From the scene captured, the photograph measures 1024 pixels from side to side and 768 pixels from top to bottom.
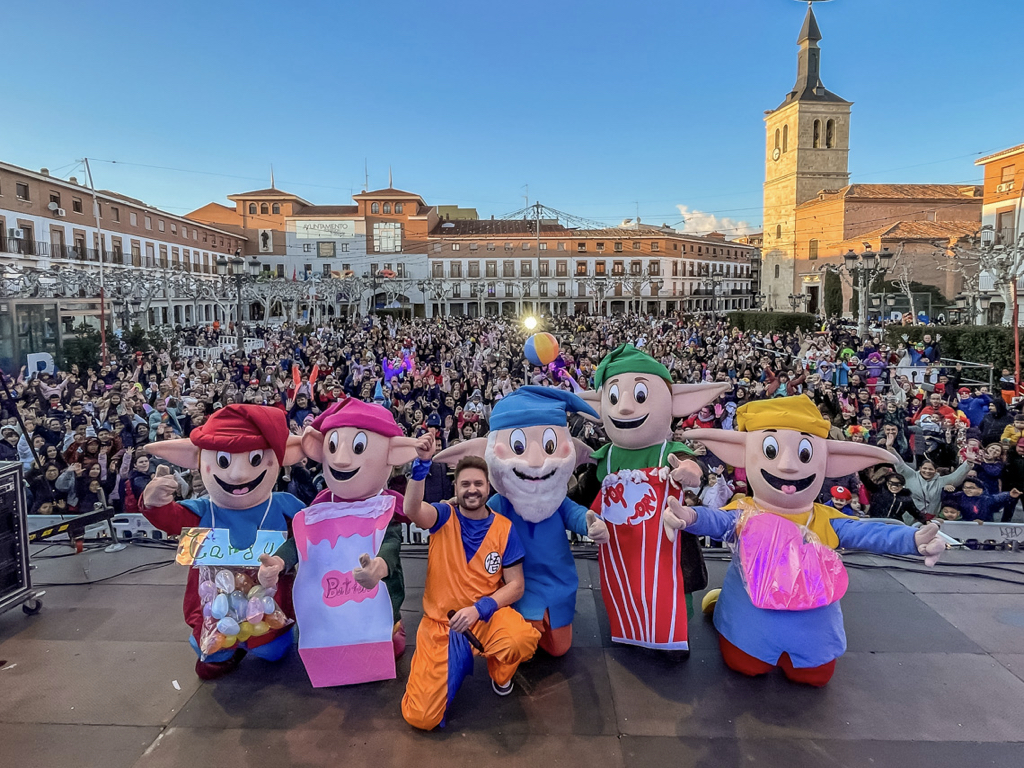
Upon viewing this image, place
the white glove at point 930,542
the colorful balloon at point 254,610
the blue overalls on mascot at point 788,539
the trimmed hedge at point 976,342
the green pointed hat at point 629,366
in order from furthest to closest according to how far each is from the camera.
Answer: the trimmed hedge at point 976,342
the green pointed hat at point 629,366
the colorful balloon at point 254,610
the blue overalls on mascot at point 788,539
the white glove at point 930,542

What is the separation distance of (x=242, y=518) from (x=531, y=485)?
5.47 feet

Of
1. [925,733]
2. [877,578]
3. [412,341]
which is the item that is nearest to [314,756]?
[925,733]

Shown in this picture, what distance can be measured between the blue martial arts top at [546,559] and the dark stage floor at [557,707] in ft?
1.29

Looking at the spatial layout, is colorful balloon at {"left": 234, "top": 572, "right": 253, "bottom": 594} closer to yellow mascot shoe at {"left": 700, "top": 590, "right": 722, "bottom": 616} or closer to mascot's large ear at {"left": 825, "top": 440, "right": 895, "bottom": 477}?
yellow mascot shoe at {"left": 700, "top": 590, "right": 722, "bottom": 616}

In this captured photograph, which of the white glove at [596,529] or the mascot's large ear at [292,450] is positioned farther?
the mascot's large ear at [292,450]

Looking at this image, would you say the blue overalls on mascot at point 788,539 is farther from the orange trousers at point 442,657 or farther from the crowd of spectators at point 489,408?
the orange trousers at point 442,657

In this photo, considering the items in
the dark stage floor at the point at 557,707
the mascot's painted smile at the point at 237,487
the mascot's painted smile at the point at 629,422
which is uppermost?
the mascot's painted smile at the point at 629,422

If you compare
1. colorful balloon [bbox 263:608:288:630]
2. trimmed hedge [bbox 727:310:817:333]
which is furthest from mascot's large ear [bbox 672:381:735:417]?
trimmed hedge [bbox 727:310:817:333]

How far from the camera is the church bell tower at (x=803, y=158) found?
44562 millimetres

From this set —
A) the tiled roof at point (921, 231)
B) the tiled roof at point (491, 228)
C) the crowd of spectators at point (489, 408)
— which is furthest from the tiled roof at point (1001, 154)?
the tiled roof at point (491, 228)

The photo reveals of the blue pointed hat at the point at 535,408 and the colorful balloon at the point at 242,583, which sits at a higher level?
the blue pointed hat at the point at 535,408

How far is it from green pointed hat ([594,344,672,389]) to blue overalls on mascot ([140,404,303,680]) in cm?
196

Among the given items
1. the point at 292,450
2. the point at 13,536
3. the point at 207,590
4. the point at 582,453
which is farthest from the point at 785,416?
the point at 13,536

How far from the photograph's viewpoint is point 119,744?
306 centimetres
